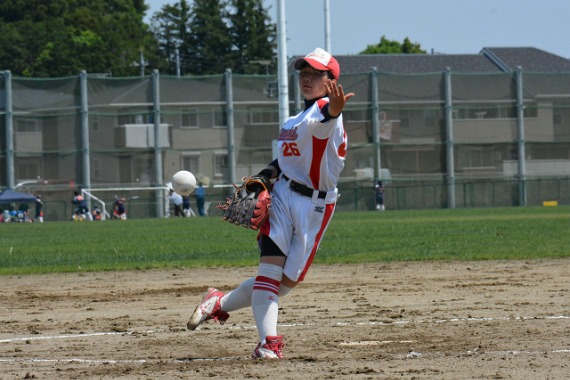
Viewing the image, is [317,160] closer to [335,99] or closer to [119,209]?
[335,99]

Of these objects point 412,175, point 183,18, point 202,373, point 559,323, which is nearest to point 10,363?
point 202,373

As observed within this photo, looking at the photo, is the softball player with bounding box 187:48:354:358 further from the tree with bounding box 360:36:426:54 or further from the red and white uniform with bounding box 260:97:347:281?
the tree with bounding box 360:36:426:54

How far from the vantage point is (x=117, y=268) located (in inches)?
581

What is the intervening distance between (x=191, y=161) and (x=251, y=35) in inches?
1598

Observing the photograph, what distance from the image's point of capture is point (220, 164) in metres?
46.4

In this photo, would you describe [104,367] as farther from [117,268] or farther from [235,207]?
[117,268]

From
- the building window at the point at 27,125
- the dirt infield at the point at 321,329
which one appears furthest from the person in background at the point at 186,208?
the dirt infield at the point at 321,329

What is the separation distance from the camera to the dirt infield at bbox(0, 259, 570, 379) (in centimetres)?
596

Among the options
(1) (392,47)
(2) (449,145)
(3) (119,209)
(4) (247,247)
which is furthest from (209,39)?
(4) (247,247)

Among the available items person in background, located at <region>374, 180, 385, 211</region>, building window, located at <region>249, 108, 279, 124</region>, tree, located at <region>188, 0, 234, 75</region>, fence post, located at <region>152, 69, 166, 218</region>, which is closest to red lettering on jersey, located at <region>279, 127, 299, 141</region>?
fence post, located at <region>152, 69, 166, 218</region>

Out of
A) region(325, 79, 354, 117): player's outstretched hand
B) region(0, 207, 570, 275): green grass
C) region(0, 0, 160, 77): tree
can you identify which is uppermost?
region(0, 0, 160, 77): tree

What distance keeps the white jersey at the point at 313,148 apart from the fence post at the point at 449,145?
4122 cm

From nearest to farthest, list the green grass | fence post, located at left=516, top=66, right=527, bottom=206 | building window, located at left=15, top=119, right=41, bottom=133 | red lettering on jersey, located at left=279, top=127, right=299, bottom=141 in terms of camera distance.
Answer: red lettering on jersey, located at left=279, top=127, right=299, bottom=141 → the green grass → building window, located at left=15, top=119, right=41, bottom=133 → fence post, located at left=516, top=66, right=527, bottom=206

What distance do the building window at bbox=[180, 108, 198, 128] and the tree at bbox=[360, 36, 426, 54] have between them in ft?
165
